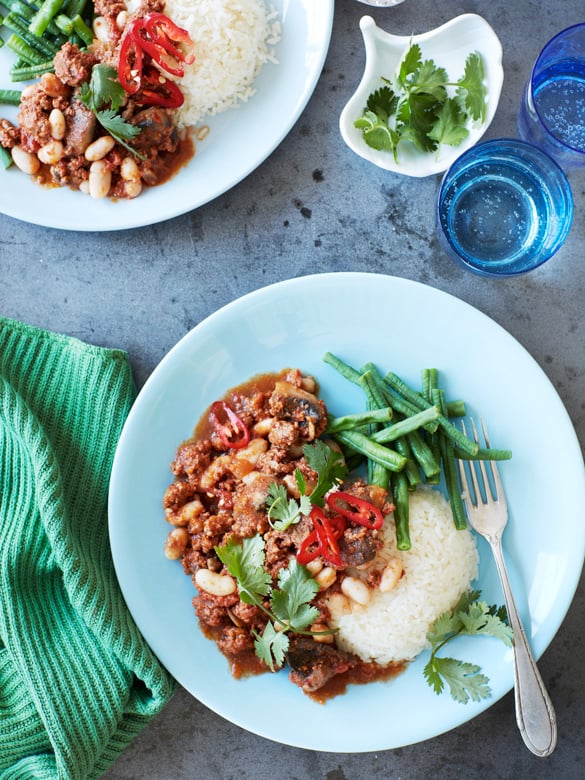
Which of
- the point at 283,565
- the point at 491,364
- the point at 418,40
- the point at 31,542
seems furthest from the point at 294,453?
the point at 418,40

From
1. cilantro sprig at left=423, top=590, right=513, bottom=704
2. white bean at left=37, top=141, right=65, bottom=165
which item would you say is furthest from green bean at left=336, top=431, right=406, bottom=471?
white bean at left=37, top=141, right=65, bottom=165

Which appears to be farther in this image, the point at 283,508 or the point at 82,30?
the point at 82,30

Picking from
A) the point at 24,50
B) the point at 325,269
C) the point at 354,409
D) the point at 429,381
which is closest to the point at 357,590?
the point at 354,409

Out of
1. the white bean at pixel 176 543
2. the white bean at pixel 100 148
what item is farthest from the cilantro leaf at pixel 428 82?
the white bean at pixel 176 543

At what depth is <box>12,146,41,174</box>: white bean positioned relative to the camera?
110 inches

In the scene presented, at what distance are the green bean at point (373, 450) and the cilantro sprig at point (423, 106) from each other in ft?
3.52

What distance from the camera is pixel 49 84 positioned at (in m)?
2.70

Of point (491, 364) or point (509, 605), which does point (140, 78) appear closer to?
point (491, 364)

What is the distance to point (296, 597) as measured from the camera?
2.42m

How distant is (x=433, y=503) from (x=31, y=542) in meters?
1.50

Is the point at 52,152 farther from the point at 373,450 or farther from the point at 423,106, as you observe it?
the point at 373,450

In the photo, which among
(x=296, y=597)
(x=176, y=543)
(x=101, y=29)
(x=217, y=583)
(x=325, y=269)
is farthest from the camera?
(x=325, y=269)

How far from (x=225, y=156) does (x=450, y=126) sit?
0.87 metres

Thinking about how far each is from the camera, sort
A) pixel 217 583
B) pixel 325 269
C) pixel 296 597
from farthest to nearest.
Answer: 1. pixel 325 269
2. pixel 217 583
3. pixel 296 597
